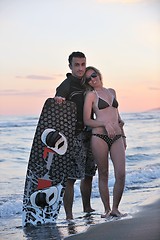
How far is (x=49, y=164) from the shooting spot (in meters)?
4.19

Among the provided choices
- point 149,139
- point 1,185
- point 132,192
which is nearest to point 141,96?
point 132,192

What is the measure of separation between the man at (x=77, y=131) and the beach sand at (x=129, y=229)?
1.66ft

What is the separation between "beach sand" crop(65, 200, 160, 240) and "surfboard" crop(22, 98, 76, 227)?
0.54 meters

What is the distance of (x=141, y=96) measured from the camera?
5.12 m

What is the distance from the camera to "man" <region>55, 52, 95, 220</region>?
13.5 ft

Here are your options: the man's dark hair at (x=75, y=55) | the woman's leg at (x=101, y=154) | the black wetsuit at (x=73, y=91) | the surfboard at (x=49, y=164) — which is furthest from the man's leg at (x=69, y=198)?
the man's dark hair at (x=75, y=55)

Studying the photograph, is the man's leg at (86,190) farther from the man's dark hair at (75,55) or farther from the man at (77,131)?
the man's dark hair at (75,55)

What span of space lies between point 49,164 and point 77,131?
1.02ft

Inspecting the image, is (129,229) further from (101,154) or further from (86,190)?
(86,190)

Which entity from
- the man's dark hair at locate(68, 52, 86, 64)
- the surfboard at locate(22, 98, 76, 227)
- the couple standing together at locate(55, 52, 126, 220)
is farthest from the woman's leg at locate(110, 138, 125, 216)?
the man's dark hair at locate(68, 52, 86, 64)

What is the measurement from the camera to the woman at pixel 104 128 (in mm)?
4035

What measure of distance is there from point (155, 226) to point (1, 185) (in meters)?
2.72

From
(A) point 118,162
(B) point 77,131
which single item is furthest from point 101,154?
(B) point 77,131

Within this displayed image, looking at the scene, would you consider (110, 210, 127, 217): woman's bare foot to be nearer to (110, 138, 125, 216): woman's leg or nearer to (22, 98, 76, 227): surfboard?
(110, 138, 125, 216): woman's leg
